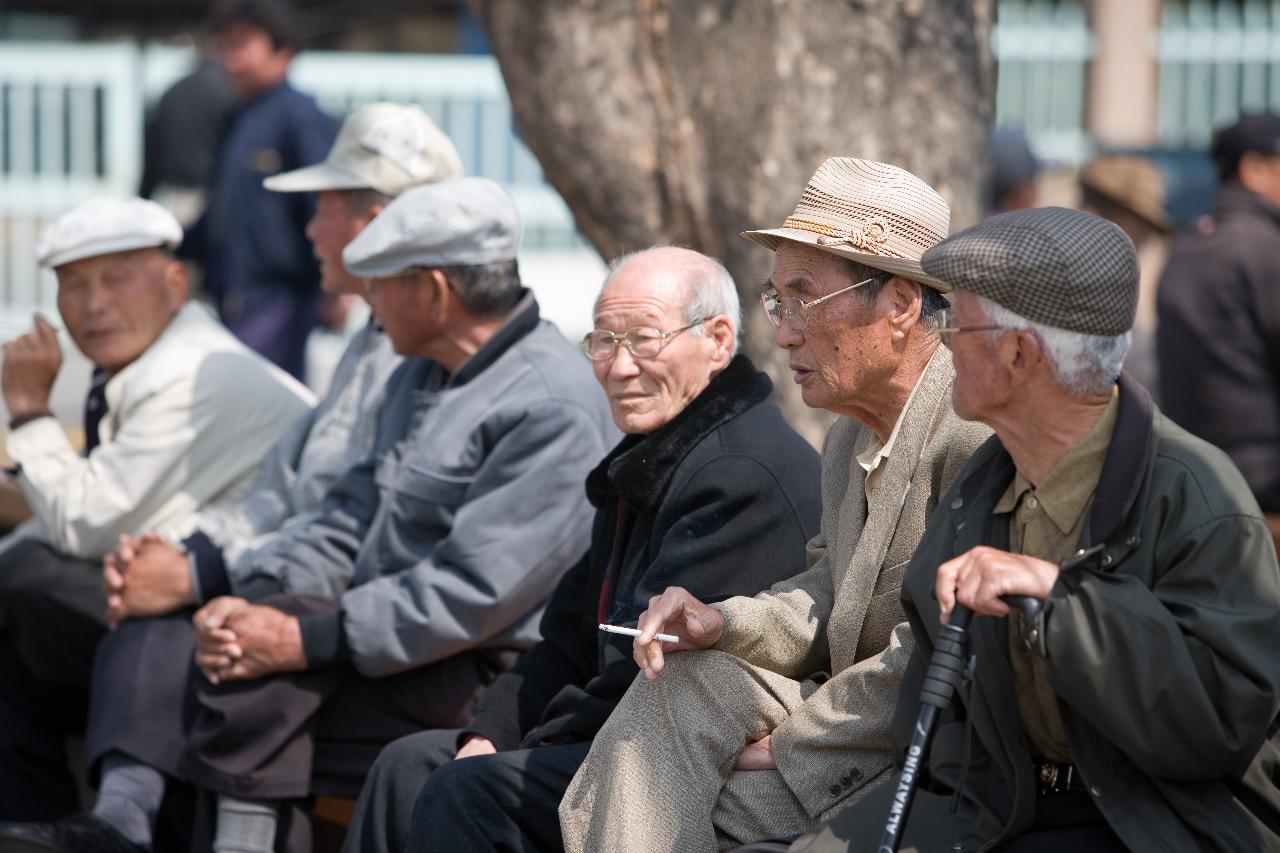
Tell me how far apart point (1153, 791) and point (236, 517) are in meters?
3.00

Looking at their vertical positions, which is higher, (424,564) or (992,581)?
(992,581)

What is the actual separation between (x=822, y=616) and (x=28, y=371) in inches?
108

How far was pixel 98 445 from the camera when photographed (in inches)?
201

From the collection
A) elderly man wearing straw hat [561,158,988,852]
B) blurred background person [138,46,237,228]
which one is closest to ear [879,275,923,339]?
elderly man wearing straw hat [561,158,988,852]

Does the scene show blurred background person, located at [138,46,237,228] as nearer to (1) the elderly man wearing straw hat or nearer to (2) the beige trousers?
(1) the elderly man wearing straw hat

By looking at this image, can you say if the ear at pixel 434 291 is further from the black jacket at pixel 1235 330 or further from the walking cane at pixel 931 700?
the black jacket at pixel 1235 330

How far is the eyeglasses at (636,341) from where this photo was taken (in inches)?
140

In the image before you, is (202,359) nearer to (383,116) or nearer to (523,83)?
(383,116)

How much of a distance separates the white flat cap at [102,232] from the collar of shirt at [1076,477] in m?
3.19

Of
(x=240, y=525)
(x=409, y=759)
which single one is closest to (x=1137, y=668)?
(x=409, y=759)

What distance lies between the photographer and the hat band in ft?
10.4

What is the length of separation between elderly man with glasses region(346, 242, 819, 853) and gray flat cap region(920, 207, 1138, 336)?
3.01ft

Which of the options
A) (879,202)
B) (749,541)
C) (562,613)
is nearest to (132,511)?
(562,613)

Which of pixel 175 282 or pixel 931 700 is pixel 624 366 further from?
pixel 175 282
